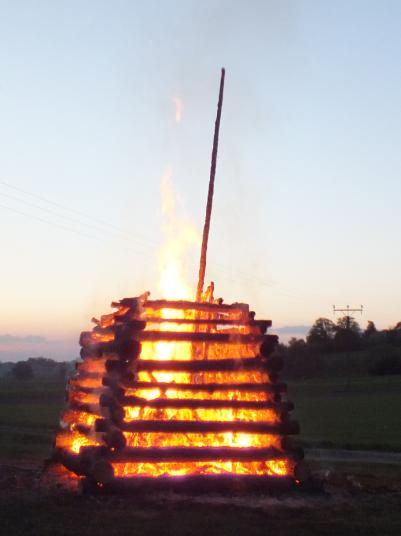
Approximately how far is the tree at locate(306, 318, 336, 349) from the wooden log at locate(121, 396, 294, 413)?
85939 mm

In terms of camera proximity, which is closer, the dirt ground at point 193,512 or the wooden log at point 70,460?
the dirt ground at point 193,512

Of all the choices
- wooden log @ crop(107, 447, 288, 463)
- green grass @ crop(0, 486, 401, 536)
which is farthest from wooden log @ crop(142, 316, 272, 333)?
green grass @ crop(0, 486, 401, 536)

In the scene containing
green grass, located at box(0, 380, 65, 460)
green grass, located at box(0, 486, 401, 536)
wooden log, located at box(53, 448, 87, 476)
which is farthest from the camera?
green grass, located at box(0, 380, 65, 460)

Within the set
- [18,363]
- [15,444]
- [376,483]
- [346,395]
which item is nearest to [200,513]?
[376,483]

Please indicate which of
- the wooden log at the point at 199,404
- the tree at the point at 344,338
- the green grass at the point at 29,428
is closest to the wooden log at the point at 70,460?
the wooden log at the point at 199,404

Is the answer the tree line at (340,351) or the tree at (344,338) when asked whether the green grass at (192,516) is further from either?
the tree at (344,338)

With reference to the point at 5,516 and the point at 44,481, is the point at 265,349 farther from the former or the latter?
the point at 5,516

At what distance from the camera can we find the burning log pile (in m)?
12.0

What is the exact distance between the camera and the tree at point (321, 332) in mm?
101500

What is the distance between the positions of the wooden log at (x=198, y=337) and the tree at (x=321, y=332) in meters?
85.7

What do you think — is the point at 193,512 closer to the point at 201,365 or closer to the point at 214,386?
the point at 214,386

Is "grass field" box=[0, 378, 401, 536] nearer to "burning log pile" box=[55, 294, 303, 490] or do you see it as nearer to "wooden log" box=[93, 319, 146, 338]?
"burning log pile" box=[55, 294, 303, 490]

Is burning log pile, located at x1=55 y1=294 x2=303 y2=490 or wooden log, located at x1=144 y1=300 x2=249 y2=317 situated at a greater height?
wooden log, located at x1=144 y1=300 x2=249 y2=317

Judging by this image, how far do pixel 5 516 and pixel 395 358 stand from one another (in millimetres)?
69138
